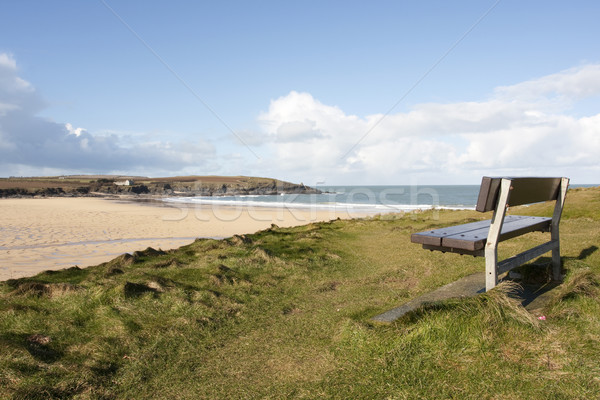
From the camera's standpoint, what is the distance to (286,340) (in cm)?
429

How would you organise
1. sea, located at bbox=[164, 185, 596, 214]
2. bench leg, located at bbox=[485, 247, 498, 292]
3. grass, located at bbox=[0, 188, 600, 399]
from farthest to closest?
sea, located at bbox=[164, 185, 596, 214]
bench leg, located at bbox=[485, 247, 498, 292]
grass, located at bbox=[0, 188, 600, 399]

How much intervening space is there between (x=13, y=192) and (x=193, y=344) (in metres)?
Answer: 67.8

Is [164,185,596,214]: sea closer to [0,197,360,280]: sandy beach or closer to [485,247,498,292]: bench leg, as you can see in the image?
[0,197,360,280]: sandy beach

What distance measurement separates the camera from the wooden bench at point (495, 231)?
4.02 meters

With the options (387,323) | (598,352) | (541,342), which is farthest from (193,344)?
(598,352)

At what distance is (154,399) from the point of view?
10.3 ft

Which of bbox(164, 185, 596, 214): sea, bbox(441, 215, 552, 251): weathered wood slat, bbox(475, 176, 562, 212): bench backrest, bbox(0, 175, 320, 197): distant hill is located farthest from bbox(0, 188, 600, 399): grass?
bbox(0, 175, 320, 197): distant hill

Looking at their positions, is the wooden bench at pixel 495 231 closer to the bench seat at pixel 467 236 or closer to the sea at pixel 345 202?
the bench seat at pixel 467 236

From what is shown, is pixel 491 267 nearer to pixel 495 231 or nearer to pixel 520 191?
pixel 495 231

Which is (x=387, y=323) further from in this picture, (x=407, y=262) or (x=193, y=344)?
(x=407, y=262)

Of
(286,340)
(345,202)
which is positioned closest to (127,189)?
(345,202)

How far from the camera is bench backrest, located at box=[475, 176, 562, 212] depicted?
3.94 m

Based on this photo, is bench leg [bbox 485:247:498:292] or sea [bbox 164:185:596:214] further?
sea [bbox 164:185:596:214]

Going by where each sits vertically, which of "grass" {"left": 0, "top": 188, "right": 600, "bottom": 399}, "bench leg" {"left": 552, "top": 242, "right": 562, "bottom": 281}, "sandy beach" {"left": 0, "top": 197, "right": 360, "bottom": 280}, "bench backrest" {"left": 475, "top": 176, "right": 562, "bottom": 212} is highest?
"bench backrest" {"left": 475, "top": 176, "right": 562, "bottom": 212}
